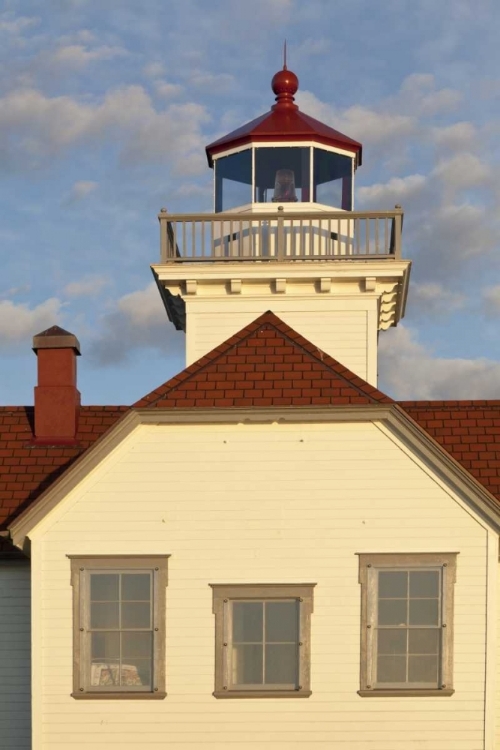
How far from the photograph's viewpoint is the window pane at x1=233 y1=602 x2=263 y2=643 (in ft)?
51.1

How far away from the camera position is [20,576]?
1723 cm

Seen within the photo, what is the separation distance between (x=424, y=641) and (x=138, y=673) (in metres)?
3.63

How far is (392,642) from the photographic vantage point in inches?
610

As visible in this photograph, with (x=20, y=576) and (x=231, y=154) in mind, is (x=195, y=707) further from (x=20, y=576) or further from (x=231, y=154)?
(x=231, y=154)

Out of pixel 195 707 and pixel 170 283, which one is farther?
pixel 170 283

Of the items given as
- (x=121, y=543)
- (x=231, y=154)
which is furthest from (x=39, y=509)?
(x=231, y=154)

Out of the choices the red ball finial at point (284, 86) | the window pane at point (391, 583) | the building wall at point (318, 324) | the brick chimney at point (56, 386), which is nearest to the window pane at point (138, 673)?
the window pane at point (391, 583)

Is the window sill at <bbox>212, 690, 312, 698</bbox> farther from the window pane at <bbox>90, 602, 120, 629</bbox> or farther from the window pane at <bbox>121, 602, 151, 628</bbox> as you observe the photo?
the window pane at <bbox>90, 602, 120, 629</bbox>

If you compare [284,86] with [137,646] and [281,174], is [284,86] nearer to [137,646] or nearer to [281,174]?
[281,174]

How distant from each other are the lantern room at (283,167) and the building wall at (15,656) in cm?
711

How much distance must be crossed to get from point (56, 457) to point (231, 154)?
6061 millimetres

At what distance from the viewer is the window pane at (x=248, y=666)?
15.5 metres

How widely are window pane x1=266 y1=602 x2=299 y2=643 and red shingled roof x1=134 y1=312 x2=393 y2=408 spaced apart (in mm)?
2558

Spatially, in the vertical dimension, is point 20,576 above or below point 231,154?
below
